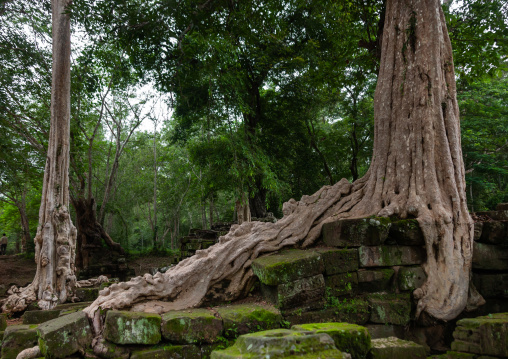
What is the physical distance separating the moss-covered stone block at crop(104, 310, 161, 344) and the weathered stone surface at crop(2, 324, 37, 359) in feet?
4.00

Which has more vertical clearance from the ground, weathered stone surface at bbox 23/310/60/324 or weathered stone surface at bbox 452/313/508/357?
weathered stone surface at bbox 452/313/508/357

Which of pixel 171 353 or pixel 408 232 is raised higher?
pixel 408 232

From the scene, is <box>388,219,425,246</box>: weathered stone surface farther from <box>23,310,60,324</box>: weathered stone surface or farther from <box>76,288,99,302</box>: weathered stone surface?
<box>76,288,99,302</box>: weathered stone surface

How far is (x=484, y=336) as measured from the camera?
2711mm

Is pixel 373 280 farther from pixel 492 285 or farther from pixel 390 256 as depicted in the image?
pixel 492 285

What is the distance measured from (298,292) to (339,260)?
2.14 feet

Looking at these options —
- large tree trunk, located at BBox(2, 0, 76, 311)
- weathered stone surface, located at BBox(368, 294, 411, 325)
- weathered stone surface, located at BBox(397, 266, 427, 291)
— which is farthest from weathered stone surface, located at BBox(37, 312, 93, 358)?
large tree trunk, located at BBox(2, 0, 76, 311)

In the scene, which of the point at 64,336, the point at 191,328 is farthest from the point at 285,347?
the point at 64,336

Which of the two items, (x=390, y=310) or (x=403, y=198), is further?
(x=403, y=198)

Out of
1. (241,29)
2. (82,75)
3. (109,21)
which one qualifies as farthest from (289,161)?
(109,21)

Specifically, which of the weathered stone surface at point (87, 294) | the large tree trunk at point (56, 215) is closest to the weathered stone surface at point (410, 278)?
the weathered stone surface at point (87, 294)

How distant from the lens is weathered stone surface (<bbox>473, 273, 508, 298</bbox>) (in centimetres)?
391

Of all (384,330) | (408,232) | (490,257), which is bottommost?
(384,330)

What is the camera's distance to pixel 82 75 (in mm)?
10406
